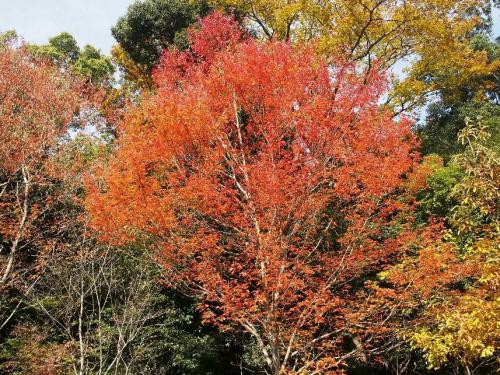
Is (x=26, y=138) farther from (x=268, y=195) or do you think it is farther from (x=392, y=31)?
(x=392, y=31)

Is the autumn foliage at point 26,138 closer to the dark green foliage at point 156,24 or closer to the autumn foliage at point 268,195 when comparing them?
the autumn foliage at point 268,195

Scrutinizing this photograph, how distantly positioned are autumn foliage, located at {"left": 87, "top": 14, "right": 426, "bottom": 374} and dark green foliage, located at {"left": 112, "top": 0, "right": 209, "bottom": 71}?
6.41m

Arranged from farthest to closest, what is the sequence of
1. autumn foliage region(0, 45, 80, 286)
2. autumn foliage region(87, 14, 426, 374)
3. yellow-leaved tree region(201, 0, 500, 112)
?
yellow-leaved tree region(201, 0, 500, 112)
autumn foliage region(0, 45, 80, 286)
autumn foliage region(87, 14, 426, 374)

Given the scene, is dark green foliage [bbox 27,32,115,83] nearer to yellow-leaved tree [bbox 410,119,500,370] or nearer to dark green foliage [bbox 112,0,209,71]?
dark green foliage [bbox 112,0,209,71]

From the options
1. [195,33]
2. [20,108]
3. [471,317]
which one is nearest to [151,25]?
[195,33]

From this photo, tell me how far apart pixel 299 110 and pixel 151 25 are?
11631 mm

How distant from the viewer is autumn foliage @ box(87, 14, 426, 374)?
11078 millimetres

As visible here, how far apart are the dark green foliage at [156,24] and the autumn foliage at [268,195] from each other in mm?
6408

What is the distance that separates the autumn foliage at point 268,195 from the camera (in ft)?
36.3

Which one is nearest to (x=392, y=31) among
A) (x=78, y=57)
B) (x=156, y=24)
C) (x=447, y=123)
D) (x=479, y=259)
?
(x=447, y=123)

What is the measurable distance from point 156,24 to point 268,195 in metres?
14.0

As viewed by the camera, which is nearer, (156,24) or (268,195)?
(268,195)

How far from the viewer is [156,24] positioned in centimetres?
2116

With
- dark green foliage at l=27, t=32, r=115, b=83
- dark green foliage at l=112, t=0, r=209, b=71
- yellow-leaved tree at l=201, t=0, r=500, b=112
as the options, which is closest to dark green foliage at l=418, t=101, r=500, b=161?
yellow-leaved tree at l=201, t=0, r=500, b=112
